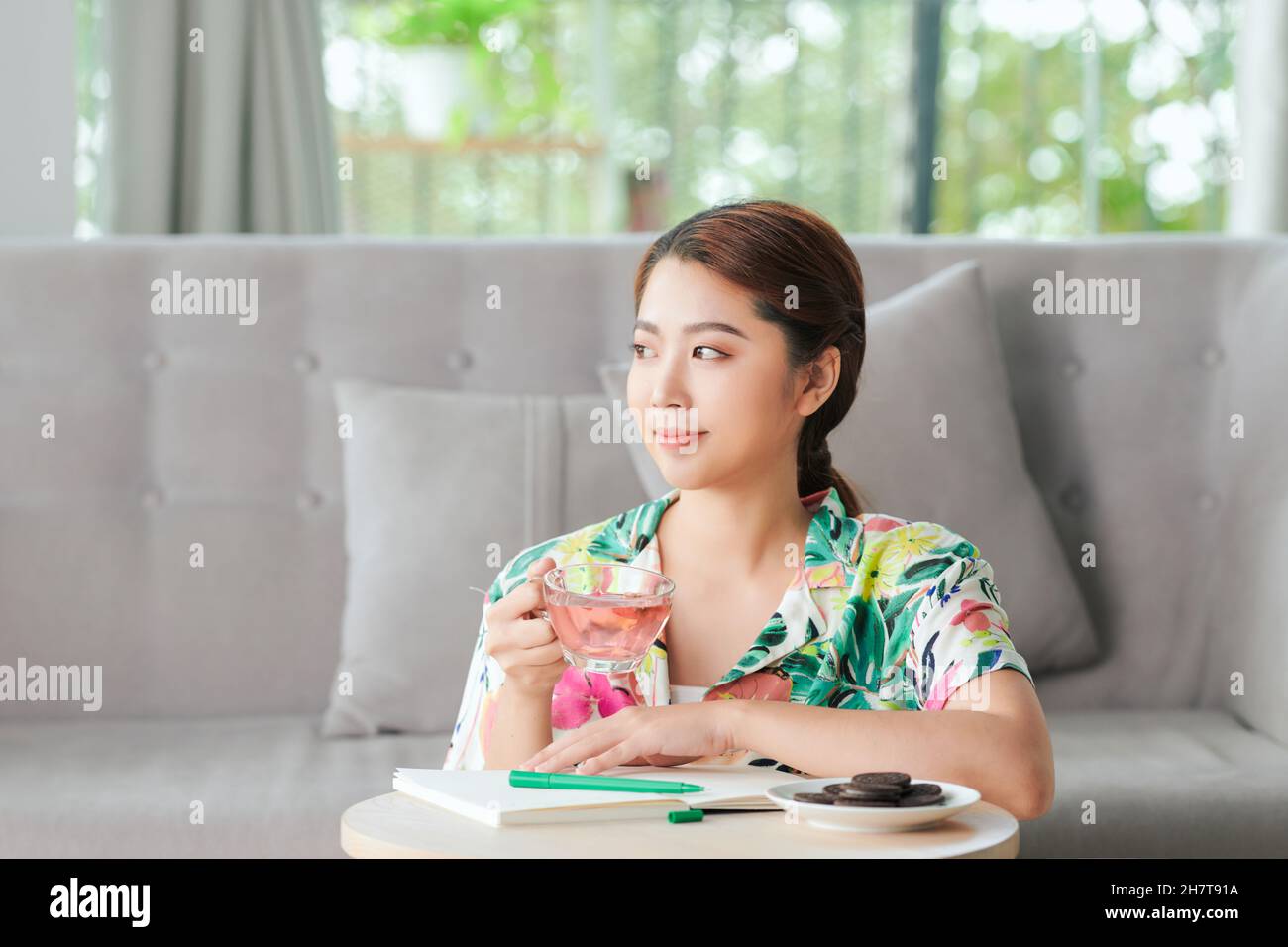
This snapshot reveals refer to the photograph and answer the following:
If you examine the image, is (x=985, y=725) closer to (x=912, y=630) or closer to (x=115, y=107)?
(x=912, y=630)

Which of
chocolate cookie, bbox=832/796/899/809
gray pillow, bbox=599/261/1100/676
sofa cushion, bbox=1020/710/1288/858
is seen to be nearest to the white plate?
chocolate cookie, bbox=832/796/899/809

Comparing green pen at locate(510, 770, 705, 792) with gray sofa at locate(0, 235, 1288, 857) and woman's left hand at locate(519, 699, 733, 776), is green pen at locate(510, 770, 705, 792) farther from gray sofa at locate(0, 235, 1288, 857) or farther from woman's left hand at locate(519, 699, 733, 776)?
gray sofa at locate(0, 235, 1288, 857)

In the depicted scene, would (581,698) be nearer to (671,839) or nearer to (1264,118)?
(671,839)

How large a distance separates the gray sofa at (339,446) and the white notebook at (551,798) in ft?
3.00

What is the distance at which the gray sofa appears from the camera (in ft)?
6.95

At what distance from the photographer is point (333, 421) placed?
2182 millimetres

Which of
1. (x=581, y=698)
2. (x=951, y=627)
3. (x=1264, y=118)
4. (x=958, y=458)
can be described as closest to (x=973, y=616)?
(x=951, y=627)

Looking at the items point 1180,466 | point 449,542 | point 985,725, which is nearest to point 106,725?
point 449,542

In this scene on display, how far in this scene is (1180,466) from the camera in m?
2.22

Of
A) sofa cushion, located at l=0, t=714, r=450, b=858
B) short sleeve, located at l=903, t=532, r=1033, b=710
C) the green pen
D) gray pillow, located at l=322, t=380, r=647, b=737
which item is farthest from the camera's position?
gray pillow, located at l=322, t=380, r=647, b=737

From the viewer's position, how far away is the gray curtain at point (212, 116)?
268cm

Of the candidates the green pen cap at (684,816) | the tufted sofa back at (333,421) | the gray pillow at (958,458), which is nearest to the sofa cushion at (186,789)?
the tufted sofa back at (333,421)

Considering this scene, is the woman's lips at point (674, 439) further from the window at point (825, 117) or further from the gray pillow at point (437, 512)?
the window at point (825, 117)
